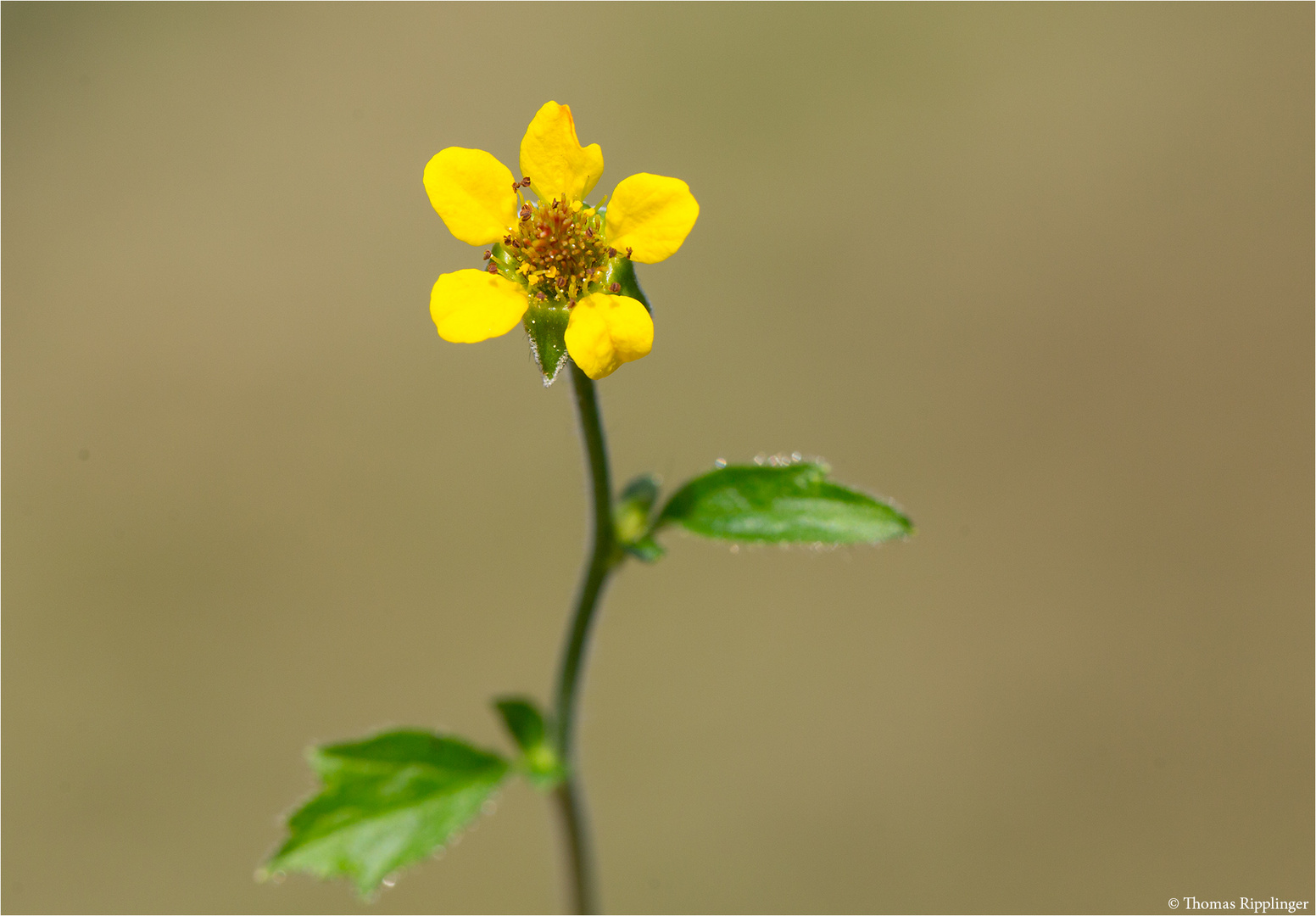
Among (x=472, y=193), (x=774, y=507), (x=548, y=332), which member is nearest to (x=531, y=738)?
(x=774, y=507)

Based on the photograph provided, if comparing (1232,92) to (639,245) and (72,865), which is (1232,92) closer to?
(639,245)

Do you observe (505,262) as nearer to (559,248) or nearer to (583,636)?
(559,248)

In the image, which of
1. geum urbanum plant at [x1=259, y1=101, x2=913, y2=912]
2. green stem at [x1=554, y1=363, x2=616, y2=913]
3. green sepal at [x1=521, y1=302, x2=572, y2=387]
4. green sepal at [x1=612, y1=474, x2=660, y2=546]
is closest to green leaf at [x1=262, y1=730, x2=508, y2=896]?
geum urbanum plant at [x1=259, y1=101, x2=913, y2=912]

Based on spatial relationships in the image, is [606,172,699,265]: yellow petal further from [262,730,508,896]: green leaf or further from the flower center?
[262,730,508,896]: green leaf

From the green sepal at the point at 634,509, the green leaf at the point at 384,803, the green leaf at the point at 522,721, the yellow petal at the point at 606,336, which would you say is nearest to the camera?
the yellow petal at the point at 606,336

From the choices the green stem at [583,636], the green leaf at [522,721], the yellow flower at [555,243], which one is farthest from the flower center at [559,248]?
the green leaf at [522,721]

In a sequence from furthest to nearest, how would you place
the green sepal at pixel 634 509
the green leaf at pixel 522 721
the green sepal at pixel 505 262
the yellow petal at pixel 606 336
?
the green leaf at pixel 522 721, the green sepal at pixel 634 509, the green sepal at pixel 505 262, the yellow petal at pixel 606 336

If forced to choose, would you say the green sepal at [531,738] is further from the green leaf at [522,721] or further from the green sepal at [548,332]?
the green sepal at [548,332]
